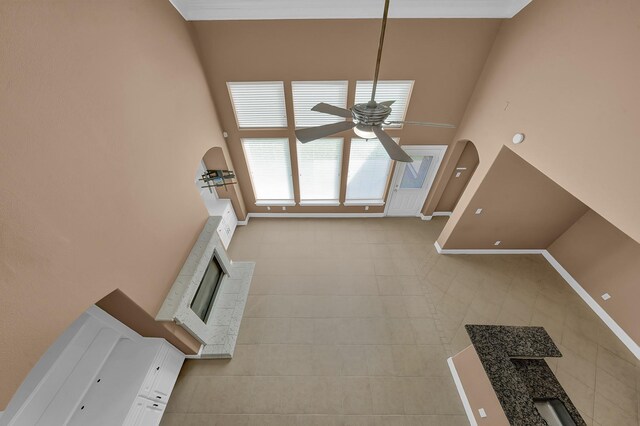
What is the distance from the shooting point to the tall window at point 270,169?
529cm

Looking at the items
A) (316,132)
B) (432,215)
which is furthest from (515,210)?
(316,132)

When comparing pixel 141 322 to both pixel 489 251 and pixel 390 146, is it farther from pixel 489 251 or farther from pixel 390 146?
pixel 489 251

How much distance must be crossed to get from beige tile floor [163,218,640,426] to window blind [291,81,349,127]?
295 cm

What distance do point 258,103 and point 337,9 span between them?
2.07 m

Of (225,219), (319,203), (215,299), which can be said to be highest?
(319,203)

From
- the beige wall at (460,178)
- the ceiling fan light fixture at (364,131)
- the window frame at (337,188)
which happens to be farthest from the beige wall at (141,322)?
the beige wall at (460,178)

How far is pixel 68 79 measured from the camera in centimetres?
198

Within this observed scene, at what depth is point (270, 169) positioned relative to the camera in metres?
5.71

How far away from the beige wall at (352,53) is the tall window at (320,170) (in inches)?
43.3

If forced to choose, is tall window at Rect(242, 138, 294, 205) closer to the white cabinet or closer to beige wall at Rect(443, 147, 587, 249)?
the white cabinet

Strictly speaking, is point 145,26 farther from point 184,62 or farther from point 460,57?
point 460,57

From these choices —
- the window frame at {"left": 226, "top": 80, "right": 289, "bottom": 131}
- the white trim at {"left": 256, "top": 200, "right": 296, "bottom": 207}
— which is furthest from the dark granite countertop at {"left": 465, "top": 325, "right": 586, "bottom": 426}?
the window frame at {"left": 226, "top": 80, "right": 289, "bottom": 131}

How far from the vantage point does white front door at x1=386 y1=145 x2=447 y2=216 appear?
540 centimetres

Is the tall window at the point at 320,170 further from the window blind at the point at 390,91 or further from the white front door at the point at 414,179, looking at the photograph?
the white front door at the point at 414,179
